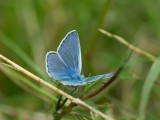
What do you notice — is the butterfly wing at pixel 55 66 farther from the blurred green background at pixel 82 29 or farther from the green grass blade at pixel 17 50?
the blurred green background at pixel 82 29

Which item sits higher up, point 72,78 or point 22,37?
point 72,78

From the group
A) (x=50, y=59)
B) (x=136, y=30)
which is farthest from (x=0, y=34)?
(x=50, y=59)

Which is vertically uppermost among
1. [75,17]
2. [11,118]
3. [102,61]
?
[75,17]

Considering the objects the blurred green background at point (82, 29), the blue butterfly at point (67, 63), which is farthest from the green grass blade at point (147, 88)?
the blurred green background at point (82, 29)

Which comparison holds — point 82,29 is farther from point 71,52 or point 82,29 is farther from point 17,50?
point 71,52

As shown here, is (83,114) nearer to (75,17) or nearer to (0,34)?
(0,34)

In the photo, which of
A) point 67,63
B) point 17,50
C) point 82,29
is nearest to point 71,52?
point 67,63
